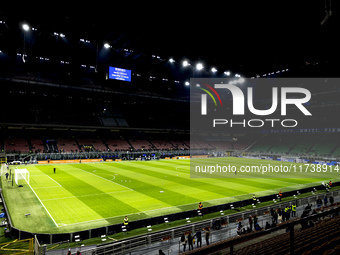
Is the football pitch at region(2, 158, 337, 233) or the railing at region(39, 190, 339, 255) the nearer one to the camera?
the railing at region(39, 190, 339, 255)

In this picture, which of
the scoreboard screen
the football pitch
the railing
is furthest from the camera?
the scoreboard screen

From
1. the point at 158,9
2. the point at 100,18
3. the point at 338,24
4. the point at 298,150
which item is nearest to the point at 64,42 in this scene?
the point at 100,18

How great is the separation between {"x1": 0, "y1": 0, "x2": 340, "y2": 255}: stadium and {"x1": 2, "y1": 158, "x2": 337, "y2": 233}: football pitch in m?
0.14

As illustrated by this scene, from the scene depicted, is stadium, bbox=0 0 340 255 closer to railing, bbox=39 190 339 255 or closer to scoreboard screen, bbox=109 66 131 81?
railing, bbox=39 190 339 255

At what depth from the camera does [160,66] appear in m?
54.4

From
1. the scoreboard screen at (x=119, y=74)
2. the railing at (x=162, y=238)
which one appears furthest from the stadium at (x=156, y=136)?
the scoreboard screen at (x=119, y=74)

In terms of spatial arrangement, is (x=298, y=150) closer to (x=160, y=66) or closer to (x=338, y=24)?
(x=160, y=66)

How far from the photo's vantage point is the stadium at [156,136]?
504 inches

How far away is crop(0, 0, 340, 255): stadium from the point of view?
1279cm

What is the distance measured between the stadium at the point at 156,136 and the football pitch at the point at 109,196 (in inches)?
5.6

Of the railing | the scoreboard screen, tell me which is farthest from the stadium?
the scoreboard screen

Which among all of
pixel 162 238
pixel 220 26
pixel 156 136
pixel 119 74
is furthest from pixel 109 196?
pixel 156 136

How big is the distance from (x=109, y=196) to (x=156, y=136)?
54454mm

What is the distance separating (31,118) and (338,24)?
193ft
